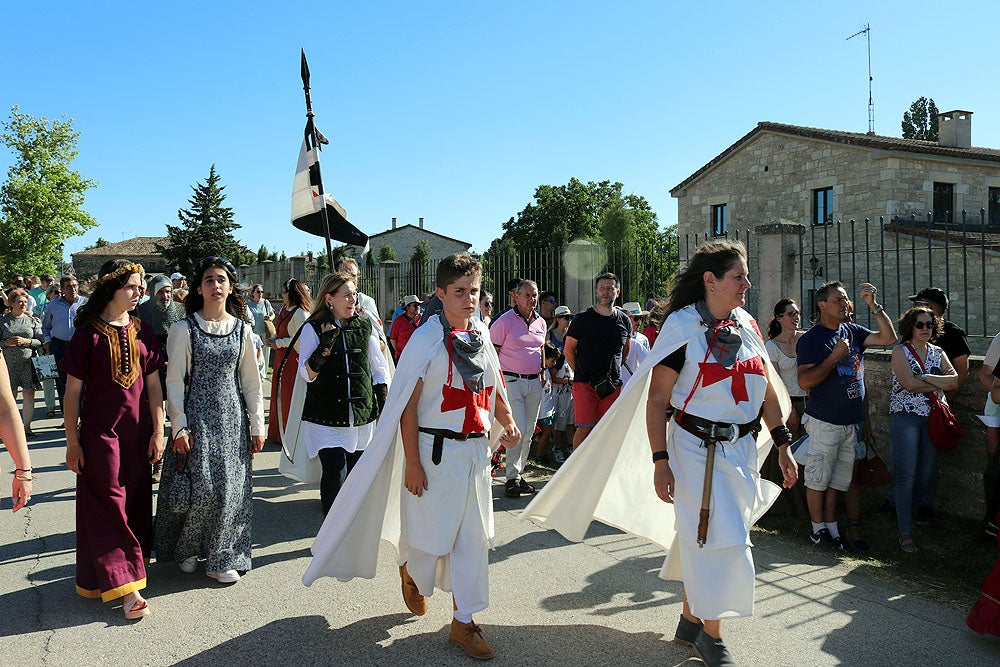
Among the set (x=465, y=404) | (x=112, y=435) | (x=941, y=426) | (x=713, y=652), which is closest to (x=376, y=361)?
(x=112, y=435)

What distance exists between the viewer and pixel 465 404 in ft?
13.0

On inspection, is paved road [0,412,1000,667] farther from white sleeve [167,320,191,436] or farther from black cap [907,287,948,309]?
black cap [907,287,948,309]

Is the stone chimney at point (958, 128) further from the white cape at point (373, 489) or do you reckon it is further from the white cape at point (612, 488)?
the white cape at point (373, 489)

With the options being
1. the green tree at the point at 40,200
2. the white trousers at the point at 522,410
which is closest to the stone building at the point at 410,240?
the green tree at the point at 40,200

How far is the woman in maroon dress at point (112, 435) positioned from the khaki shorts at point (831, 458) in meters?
4.57

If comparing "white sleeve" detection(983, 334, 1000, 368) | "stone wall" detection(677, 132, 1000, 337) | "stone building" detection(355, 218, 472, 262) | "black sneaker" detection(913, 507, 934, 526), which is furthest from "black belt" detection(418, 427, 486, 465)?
"stone building" detection(355, 218, 472, 262)

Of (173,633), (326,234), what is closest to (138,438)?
(173,633)

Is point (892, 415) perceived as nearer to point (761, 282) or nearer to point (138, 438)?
point (761, 282)

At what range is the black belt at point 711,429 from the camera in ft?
12.1

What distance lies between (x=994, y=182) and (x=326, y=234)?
29917 millimetres

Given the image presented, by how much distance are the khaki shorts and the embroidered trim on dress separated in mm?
4728

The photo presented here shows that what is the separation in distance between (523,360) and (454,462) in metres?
3.65

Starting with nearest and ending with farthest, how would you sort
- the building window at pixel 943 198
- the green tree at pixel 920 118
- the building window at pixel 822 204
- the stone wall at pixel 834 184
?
the stone wall at pixel 834 184, the building window at pixel 943 198, the building window at pixel 822 204, the green tree at pixel 920 118

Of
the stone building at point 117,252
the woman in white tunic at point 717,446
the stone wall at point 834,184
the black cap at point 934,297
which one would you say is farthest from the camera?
the stone building at point 117,252
